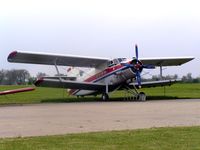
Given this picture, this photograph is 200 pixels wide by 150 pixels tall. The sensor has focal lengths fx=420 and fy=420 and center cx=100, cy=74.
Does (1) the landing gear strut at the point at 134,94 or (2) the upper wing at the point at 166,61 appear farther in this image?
(2) the upper wing at the point at 166,61

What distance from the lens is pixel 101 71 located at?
102ft

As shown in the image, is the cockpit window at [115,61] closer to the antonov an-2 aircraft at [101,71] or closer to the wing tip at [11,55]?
the antonov an-2 aircraft at [101,71]

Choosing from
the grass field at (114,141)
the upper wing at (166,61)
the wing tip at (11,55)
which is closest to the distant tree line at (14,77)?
the upper wing at (166,61)

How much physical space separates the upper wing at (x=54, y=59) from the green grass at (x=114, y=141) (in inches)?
754

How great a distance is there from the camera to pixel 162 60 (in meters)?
32.8

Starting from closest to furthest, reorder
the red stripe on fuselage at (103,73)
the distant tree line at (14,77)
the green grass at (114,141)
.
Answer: the green grass at (114,141) → the red stripe on fuselage at (103,73) → the distant tree line at (14,77)

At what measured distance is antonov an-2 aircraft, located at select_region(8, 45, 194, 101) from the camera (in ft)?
92.9

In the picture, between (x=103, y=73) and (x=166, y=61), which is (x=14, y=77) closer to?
(x=166, y=61)

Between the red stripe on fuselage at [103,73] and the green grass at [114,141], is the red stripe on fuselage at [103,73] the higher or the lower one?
the higher one

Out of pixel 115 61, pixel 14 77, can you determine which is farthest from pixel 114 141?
pixel 14 77

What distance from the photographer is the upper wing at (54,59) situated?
91.8 ft

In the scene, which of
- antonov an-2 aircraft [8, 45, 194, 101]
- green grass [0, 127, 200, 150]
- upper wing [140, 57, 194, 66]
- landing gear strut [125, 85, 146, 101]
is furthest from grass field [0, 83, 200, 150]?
upper wing [140, 57, 194, 66]

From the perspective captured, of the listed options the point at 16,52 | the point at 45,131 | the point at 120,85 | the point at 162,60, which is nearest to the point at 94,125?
the point at 45,131

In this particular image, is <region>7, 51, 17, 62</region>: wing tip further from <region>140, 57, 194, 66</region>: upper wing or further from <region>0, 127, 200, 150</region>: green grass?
<region>0, 127, 200, 150</region>: green grass
